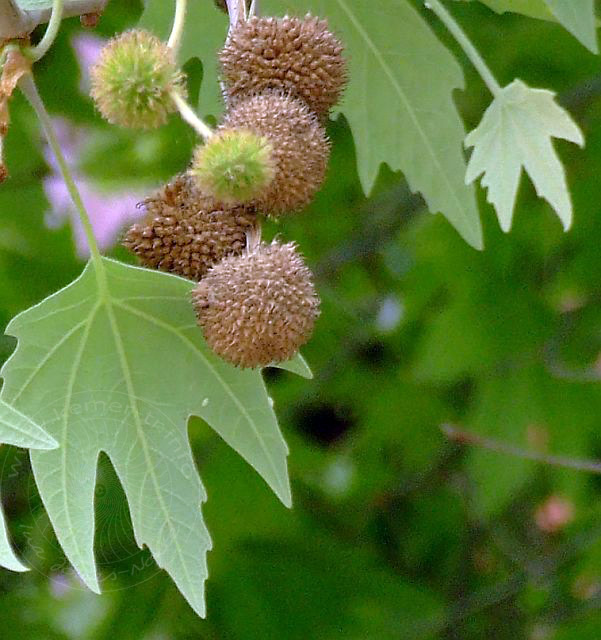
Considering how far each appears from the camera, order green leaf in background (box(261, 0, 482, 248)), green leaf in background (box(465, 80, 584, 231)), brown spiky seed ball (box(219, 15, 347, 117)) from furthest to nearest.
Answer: green leaf in background (box(261, 0, 482, 248)) < green leaf in background (box(465, 80, 584, 231)) < brown spiky seed ball (box(219, 15, 347, 117))

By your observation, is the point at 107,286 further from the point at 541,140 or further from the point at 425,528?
the point at 425,528

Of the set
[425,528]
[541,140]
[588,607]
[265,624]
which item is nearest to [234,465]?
[265,624]

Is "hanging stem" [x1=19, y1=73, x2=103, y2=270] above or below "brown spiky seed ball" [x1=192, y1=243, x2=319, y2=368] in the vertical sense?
above

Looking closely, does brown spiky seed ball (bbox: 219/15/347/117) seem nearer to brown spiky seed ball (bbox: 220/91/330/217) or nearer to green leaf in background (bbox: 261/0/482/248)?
brown spiky seed ball (bbox: 220/91/330/217)

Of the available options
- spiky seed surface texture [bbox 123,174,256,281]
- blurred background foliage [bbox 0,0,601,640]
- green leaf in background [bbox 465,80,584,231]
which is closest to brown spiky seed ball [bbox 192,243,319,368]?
spiky seed surface texture [bbox 123,174,256,281]

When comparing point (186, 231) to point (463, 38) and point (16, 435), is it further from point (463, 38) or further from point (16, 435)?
point (463, 38)

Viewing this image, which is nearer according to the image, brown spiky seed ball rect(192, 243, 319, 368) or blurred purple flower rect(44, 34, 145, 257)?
brown spiky seed ball rect(192, 243, 319, 368)

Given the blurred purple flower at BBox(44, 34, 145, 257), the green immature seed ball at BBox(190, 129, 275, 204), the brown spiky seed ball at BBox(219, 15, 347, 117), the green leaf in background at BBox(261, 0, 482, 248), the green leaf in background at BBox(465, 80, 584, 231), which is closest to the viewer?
the green immature seed ball at BBox(190, 129, 275, 204)

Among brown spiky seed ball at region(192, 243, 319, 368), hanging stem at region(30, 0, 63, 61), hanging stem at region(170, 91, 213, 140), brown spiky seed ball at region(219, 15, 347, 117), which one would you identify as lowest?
brown spiky seed ball at region(192, 243, 319, 368)
